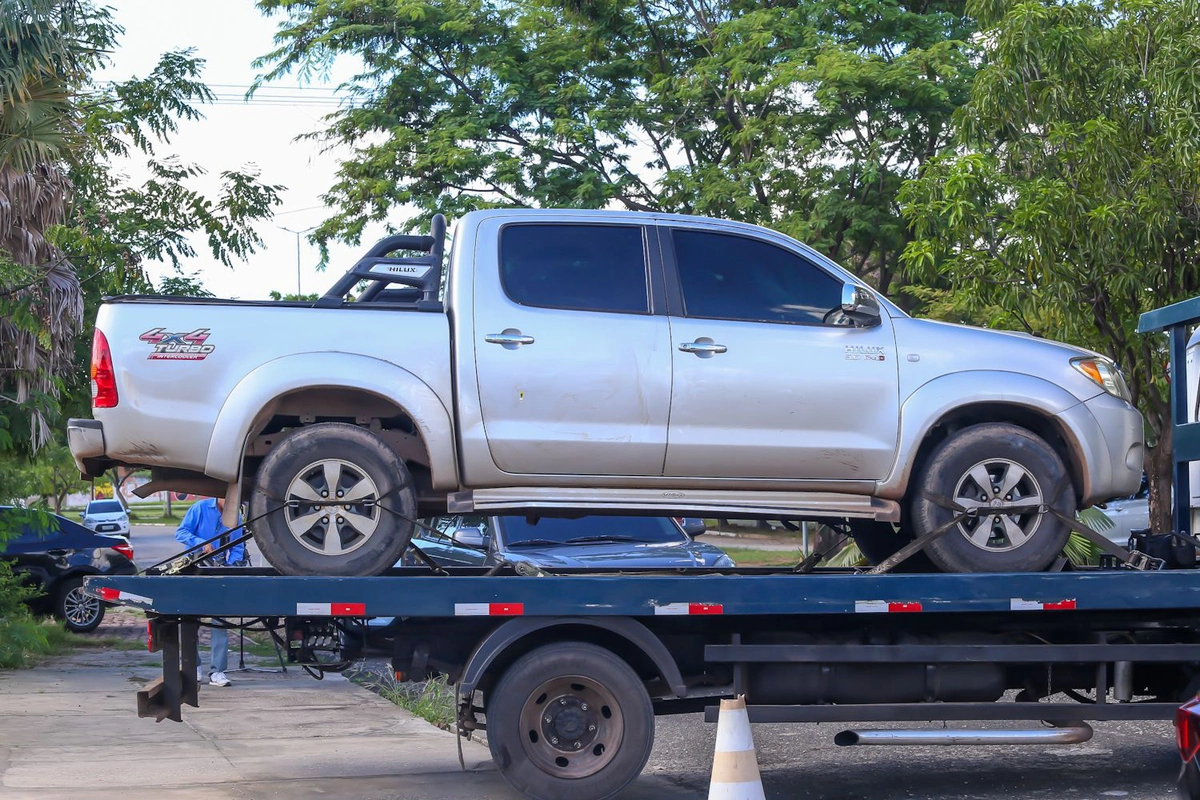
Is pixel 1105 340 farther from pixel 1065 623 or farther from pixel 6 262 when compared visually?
pixel 6 262

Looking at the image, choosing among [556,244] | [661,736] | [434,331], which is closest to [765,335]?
[556,244]

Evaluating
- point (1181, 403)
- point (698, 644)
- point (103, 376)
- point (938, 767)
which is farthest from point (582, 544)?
point (103, 376)

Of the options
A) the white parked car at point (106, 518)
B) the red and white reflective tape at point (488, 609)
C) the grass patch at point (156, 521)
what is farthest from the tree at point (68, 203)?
the grass patch at point (156, 521)

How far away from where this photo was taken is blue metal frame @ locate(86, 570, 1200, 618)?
5844 millimetres

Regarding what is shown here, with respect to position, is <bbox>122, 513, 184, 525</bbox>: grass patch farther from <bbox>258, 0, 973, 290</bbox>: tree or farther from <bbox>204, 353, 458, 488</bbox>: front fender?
<bbox>204, 353, 458, 488</bbox>: front fender

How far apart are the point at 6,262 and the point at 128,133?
3.93m

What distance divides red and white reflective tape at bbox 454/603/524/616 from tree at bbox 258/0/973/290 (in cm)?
1017

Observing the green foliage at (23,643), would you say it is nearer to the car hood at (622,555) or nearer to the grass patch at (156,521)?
the car hood at (622,555)

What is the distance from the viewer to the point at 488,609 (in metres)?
6.04

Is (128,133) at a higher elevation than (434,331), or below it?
higher

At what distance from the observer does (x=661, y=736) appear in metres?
8.84

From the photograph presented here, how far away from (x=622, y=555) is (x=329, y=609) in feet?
13.6

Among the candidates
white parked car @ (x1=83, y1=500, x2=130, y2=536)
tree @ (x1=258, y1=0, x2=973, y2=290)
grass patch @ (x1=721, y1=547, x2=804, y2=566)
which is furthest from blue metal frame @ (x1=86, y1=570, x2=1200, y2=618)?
white parked car @ (x1=83, y1=500, x2=130, y2=536)

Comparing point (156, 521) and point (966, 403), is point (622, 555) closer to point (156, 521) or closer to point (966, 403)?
point (966, 403)
